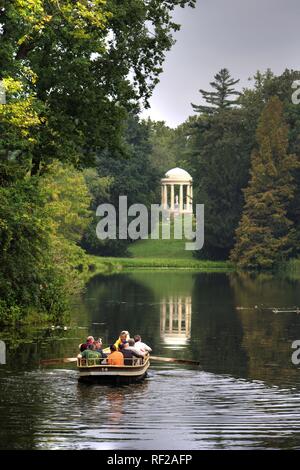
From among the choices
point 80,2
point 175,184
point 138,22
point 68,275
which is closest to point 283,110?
point 175,184

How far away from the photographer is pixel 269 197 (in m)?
122

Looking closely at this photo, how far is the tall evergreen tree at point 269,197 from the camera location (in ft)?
398

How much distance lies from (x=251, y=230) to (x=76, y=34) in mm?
82610

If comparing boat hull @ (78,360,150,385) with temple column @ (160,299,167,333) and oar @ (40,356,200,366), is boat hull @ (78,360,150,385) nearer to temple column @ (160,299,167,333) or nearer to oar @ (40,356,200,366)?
oar @ (40,356,200,366)

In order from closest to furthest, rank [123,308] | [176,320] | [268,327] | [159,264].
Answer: [268,327] < [176,320] < [123,308] < [159,264]

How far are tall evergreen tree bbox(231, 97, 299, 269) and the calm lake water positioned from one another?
2356 inches

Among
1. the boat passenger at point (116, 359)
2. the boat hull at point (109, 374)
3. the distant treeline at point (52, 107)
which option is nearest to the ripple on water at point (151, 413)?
the boat hull at point (109, 374)

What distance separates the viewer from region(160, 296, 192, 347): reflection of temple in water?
4762 cm

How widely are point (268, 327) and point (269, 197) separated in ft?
232

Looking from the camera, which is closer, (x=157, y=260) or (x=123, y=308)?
(x=123, y=308)

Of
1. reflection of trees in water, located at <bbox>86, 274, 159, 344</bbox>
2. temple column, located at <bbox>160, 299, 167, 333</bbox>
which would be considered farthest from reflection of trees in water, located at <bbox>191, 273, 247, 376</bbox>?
reflection of trees in water, located at <bbox>86, 274, 159, 344</bbox>

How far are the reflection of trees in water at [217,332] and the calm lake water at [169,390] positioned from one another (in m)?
0.05

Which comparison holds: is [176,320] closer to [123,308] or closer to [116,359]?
[123,308]

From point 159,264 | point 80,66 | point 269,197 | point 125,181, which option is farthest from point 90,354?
point 125,181
